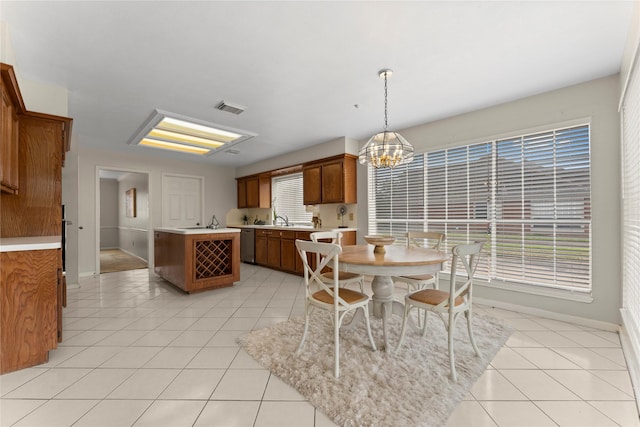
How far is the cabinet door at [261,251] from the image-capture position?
5.64 metres

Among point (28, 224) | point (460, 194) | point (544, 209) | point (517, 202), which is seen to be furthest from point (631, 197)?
point (28, 224)

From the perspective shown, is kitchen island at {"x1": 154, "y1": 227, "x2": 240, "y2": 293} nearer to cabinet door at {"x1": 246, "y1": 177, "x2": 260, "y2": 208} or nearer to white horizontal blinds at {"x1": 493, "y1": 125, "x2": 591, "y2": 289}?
cabinet door at {"x1": 246, "y1": 177, "x2": 260, "y2": 208}

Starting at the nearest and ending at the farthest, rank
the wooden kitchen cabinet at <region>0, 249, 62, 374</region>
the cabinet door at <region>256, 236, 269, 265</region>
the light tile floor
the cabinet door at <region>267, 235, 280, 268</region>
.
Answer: the light tile floor < the wooden kitchen cabinet at <region>0, 249, 62, 374</region> < the cabinet door at <region>267, 235, 280, 268</region> < the cabinet door at <region>256, 236, 269, 265</region>

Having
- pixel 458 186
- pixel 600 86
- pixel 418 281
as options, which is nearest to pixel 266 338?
pixel 418 281

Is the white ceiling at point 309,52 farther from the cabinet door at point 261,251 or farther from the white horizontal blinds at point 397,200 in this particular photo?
the cabinet door at point 261,251

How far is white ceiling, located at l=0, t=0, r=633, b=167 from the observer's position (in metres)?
1.77

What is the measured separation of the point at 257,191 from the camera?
6.47 metres

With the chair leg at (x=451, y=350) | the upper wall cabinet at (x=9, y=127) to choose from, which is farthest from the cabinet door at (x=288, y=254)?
the upper wall cabinet at (x=9, y=127)

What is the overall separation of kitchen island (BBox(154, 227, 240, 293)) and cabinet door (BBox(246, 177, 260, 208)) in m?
2.45

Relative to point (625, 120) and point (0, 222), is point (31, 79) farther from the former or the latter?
point (625, 120)

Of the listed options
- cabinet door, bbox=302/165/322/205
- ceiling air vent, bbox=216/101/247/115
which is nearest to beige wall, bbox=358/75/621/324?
cabinet door, bbox=302/165/322/205

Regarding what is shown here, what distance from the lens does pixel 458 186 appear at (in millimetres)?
3600

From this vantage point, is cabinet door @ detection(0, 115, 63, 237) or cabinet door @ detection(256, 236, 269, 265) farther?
cabinet door @ detection(256, 236, 269, 265)

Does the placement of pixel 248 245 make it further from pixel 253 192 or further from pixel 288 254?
pixel 288 254
